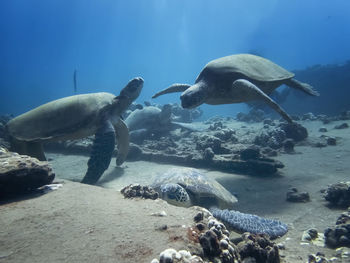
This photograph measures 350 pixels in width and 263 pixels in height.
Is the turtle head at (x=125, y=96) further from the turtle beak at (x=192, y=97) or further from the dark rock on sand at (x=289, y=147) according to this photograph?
the dark rock on sand at (x=289, y=147)

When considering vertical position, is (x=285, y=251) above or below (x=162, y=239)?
below

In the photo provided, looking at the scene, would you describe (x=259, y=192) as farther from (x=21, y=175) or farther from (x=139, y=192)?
(x=21, y=175)

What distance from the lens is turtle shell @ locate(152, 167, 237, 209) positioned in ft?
14.6

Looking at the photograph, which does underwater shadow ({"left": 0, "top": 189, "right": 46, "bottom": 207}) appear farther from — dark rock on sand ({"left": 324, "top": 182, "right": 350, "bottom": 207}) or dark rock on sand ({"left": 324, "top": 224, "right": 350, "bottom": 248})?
dark rock on sand ({"left": 324, "top": 182, "right": 350, "bottom": 207})

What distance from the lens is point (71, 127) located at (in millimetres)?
6277

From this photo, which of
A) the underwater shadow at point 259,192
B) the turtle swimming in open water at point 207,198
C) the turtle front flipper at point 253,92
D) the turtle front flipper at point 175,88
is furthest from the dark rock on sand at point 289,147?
the turtle swimming in open water at point 207,198

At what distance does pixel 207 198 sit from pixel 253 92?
321 centimetres

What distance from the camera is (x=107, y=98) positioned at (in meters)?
7.45

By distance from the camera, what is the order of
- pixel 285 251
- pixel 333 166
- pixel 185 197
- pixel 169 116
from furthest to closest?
pixel 169 116 → pixel 333 166 → pixel 185 197 → pixel 285 251

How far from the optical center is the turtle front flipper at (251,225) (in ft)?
10.6

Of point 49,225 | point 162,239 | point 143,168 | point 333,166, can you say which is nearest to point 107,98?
point 143,168

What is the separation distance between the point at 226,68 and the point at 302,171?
12.8ft

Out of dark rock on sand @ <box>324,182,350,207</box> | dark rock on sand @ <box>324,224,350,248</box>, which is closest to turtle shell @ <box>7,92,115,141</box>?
dark rock on sand @ <box>324,224,350,248</box>

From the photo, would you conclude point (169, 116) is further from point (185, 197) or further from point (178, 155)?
point (185, 197)
